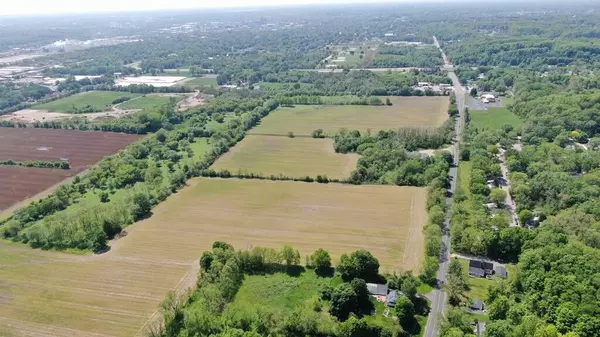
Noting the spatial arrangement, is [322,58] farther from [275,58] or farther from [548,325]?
[548,325]

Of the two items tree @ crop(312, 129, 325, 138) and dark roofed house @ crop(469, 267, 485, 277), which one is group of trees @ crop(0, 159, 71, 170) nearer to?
tree @ crop(312, 129, 325, 138)

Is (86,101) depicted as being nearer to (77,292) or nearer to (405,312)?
(77,292)

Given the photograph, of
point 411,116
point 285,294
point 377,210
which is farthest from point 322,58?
point 285,294

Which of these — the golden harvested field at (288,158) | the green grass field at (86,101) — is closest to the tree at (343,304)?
the golden harvested field at (288,158)

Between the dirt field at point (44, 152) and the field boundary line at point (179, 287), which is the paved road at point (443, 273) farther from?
the dirt field at point (44, 152)

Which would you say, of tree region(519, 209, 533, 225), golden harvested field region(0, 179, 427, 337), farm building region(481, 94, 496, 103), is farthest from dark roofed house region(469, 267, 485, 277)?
farm building region(481, 94, 496, 103)
